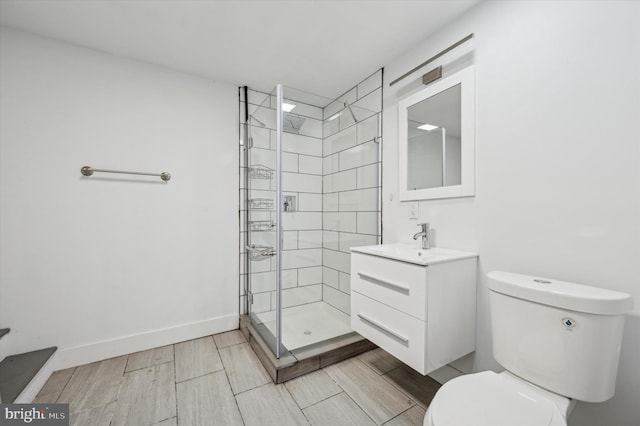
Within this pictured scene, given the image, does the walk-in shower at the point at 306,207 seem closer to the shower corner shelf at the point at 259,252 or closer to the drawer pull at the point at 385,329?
the shower corner shelf at the point at 259,252

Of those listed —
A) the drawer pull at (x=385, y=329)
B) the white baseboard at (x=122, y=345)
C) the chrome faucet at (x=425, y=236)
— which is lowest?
the white baseboard at (x=122, y=345)

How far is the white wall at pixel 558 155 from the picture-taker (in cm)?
92

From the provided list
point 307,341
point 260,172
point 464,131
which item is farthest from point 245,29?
point 307,341

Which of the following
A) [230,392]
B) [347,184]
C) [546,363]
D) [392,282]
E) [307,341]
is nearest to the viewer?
[546,363]

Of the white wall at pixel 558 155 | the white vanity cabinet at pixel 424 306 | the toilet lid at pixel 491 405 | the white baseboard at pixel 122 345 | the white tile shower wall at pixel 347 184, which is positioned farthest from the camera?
the white tile shower wall at pixel 347 184

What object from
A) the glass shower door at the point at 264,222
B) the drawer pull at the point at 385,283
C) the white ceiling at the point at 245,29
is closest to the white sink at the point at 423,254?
Result: the drawer pull at the point at 385,283

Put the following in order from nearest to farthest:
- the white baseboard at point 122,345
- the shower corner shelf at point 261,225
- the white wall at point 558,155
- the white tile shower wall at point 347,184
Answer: the white wall at point 558,155 → the white baseboard at point 122,345 → the shower corner shelf at point 261,225 → the white tile shower wall at point 347,184

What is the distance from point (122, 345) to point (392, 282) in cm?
198

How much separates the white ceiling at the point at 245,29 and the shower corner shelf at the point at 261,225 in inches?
48.2

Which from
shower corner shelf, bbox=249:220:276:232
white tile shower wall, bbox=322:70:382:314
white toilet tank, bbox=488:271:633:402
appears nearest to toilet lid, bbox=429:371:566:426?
white toilet tank, bbox=488:271:633:402

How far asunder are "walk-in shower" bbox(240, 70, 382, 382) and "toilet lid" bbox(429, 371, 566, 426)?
3.43 ft

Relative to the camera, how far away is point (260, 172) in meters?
2.01

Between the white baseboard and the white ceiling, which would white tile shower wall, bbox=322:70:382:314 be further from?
the white baseboard

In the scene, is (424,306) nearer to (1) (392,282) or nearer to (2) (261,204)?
(1) (392,282)
